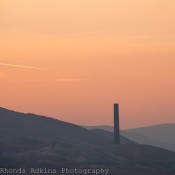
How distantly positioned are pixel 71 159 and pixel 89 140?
98.1 feet

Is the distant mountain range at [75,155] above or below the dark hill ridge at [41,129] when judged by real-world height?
below

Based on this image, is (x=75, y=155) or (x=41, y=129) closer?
(x=75, y=155)

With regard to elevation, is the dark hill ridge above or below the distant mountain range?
above

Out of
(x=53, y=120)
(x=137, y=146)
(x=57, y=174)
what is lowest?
(x=57, y=174)

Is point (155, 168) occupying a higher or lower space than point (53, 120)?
lower

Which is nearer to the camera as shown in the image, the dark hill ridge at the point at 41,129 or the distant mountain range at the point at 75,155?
the distant mountain range at the point at 75,155

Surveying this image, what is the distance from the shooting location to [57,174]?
80.6 metres

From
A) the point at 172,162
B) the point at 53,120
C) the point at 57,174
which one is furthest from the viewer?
the point at 53,120

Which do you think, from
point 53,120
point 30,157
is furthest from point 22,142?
point 53,120

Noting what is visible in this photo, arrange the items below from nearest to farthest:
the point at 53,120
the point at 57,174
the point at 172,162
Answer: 1. the point at 57,174
2. the point at 172,162
3. the point at 53,120

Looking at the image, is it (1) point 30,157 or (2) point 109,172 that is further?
(1) point 30,157

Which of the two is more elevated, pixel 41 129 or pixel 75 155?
pixel 41 129

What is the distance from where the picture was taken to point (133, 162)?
93.0 metres

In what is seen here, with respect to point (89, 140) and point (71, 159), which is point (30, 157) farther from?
point (89, 140)
